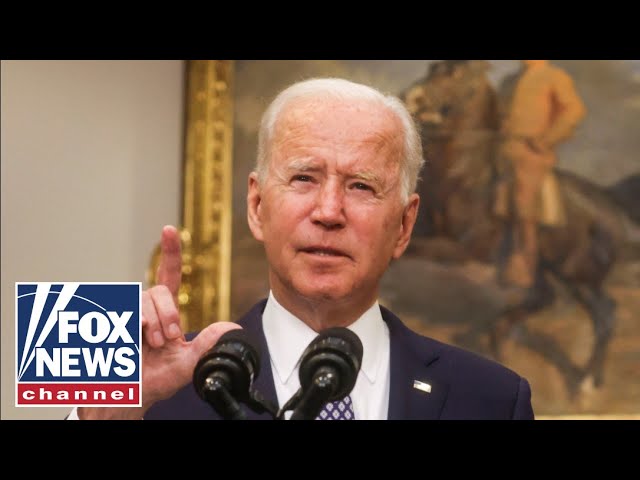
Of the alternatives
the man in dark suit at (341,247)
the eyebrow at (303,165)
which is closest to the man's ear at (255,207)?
the man in dark suit at (341,247)

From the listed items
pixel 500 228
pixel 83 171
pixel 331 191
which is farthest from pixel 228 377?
pixel 500 228

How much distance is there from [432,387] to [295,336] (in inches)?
15.5

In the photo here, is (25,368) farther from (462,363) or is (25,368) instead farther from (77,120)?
(77,120)

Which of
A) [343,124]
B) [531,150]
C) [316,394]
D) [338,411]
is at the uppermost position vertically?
[343,124]

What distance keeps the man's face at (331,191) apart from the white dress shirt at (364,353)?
9 cm

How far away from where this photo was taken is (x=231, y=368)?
2.02 meters

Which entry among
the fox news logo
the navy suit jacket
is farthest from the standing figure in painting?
the fox news logo

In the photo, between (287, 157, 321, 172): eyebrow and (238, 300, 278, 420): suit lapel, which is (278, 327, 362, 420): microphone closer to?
(238, 300, 278, 420): suit lapel

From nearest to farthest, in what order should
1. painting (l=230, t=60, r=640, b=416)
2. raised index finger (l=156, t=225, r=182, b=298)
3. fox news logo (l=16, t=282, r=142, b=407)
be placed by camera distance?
raised index finger (l=156, t=225, r=182, b=298), fox news logo (l=16, t=282, r=142, b=407), painting (l=230, t=60, r=640, b=416)

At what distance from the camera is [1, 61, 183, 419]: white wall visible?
4.21 metres

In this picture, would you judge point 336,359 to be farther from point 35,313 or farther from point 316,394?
point 35,313

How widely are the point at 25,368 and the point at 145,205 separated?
1757mm

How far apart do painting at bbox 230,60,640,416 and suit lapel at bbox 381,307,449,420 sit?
5.77 ft
